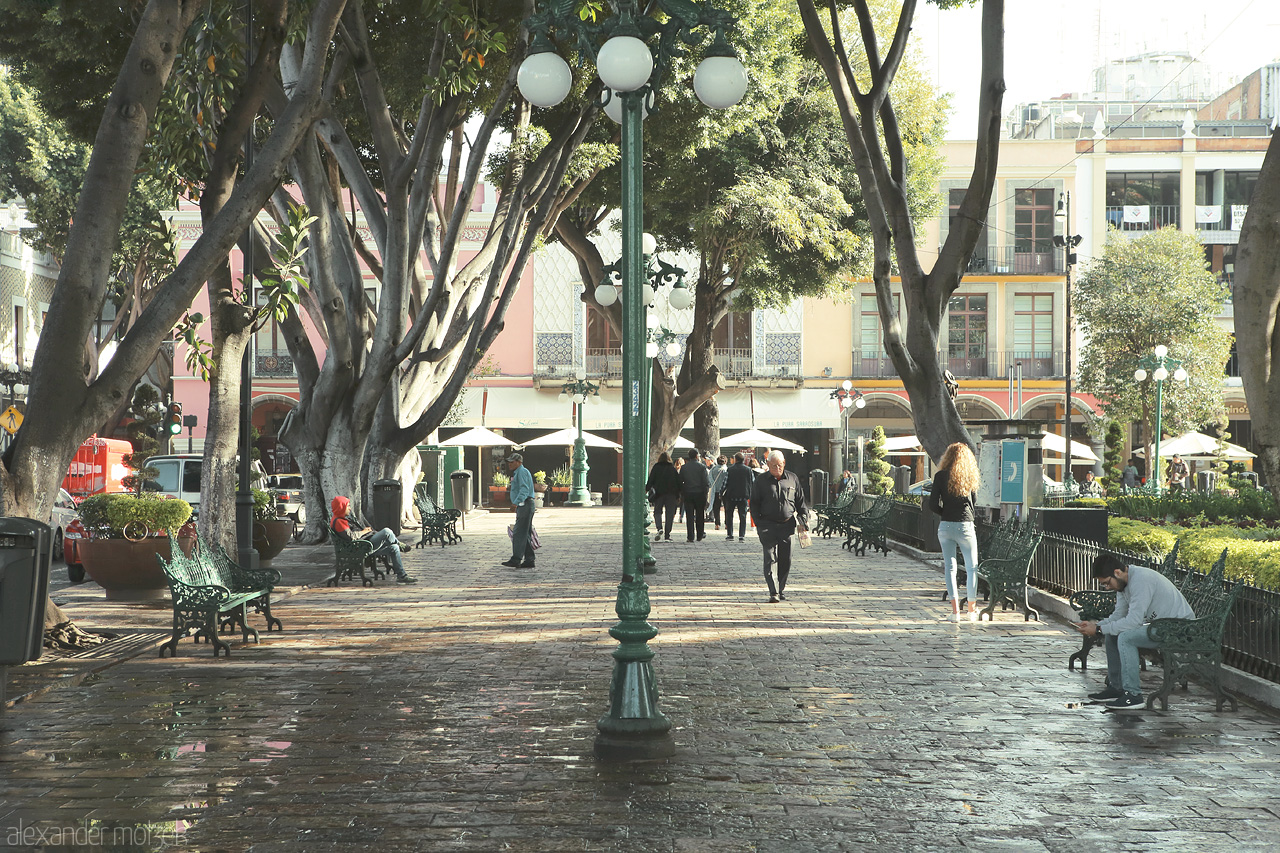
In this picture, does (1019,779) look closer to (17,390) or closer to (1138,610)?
(1138,610)

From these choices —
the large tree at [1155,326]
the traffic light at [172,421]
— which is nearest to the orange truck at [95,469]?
the traffic light at [172,421]

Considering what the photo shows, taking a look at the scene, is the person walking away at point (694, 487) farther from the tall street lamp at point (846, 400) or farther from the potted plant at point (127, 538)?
the tall street lamp at point (846, 400)

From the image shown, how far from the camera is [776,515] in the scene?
538 inches

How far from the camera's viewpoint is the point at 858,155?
15.4 metres

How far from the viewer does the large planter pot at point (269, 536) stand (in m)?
16.5

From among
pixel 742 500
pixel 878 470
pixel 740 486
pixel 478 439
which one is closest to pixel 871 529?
pixel 740 486

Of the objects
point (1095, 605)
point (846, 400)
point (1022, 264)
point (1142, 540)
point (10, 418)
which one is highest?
point (1022, 264)

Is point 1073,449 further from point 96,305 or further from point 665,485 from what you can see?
point 96,305

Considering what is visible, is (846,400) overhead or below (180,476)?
overhead

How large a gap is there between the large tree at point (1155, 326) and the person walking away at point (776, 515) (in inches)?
1113

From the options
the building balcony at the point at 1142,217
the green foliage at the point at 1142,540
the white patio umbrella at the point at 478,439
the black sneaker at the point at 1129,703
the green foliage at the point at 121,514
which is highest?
the building balcony at the point at 1142,217

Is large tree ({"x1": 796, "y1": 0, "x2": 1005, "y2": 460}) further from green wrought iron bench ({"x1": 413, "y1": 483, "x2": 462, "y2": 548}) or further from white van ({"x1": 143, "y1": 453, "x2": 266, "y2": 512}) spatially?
white van ({"x1": 143, "y1": 453, "x2": 266, "y2": 512})

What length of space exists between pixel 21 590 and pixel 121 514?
5858 mm

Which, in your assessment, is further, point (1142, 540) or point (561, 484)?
point (561, 484)
